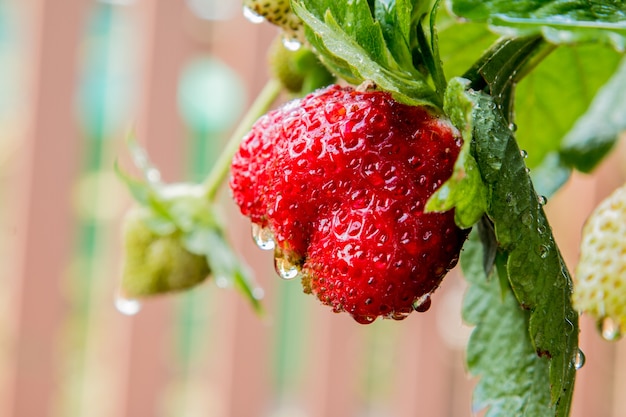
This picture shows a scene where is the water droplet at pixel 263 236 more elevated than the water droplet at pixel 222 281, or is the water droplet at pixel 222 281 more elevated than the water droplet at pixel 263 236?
the water droplet at pixel 263 236

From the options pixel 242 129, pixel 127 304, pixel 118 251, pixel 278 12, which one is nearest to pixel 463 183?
pixel 278 12

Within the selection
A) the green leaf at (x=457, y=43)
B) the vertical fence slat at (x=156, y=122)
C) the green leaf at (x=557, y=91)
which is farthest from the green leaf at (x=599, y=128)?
the vertical fence slat at (x=156, y=122)

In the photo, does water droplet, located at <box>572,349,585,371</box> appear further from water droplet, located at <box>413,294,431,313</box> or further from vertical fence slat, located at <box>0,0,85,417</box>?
vertical fence slat, located at <box>0,0,85,417</box>

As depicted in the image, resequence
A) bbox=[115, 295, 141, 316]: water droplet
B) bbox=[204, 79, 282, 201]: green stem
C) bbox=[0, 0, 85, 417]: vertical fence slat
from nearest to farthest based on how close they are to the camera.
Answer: bbox=[204, 79, 282, 201]: green stem
bbox=[115, 295, 141, 316]: water droplet
bbox=[0, 0, 85, 417]: vertical fence slat

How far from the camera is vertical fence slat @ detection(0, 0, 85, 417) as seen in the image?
5.11ft

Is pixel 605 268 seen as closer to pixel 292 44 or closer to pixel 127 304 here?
pixel 292 44

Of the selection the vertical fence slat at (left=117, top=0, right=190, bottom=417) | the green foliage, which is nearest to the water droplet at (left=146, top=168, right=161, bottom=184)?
the green foliage

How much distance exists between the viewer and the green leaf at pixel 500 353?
33 centimetres

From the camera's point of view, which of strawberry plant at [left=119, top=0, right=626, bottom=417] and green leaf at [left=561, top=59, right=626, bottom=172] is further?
green leaf at [left=561, top=59, right=626, bottom=172]

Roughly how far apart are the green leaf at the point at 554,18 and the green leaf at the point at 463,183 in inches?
0.9

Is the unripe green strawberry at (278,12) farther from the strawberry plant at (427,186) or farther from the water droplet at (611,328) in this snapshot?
the water droplet at (611,328)

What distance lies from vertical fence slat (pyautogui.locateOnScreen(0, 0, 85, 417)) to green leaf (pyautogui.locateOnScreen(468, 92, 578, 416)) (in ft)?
4.57

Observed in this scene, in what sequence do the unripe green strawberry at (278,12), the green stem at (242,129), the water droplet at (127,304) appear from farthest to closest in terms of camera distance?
the water droplet at (127,304) → the green stem at (242,129) → the unripe green strawberry at (278,12)

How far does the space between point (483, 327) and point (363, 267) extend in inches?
4.4
